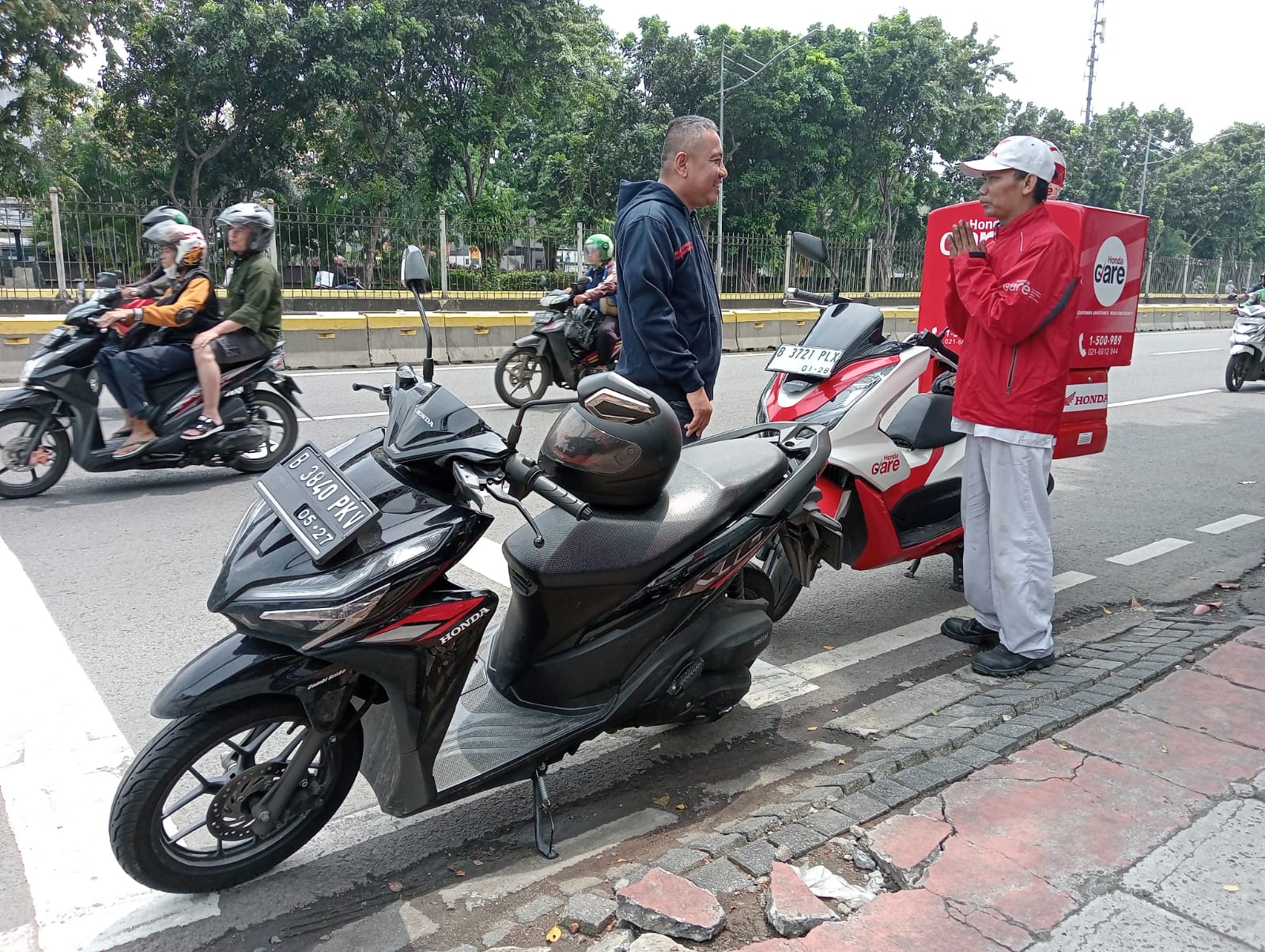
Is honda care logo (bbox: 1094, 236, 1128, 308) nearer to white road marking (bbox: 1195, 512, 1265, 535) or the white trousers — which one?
the white trousers

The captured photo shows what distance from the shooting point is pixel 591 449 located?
259 cm

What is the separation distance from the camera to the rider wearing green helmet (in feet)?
30.5

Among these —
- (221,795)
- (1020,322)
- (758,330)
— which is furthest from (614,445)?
(758,330)

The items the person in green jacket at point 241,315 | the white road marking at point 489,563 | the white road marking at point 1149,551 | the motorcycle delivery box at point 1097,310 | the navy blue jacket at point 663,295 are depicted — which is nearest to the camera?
Answer: the navy blue jacket at point 663,295

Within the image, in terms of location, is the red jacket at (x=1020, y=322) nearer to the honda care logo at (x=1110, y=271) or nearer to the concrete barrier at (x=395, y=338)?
the honda care logo at (x=1110, y=271)

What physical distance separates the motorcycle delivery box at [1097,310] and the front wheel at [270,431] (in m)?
4.40

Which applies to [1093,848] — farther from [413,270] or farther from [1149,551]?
[1149,551]

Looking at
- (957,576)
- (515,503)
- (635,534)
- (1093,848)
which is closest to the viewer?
(515,503)

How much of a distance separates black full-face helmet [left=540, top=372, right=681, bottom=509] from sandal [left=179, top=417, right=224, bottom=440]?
4290 millimetres

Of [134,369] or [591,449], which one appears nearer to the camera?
[591,449]

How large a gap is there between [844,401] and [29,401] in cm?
486

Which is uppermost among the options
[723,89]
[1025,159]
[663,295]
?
[723,89]

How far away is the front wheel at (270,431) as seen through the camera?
6508mm

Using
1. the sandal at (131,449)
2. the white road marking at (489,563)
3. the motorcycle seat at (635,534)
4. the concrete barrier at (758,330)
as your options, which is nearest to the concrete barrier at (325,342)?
the sandal at (131,449)
